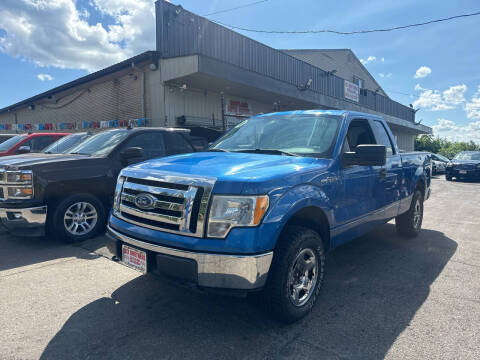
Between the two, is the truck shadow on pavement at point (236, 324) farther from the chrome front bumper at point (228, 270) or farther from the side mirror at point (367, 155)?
the side mirror at point (367, 155)

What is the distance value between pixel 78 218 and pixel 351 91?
61.4ft

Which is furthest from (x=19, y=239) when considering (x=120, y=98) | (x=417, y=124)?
(x=417, y=124)

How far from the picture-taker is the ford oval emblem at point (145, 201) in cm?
259

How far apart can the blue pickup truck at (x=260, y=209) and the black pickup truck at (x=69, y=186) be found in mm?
1984

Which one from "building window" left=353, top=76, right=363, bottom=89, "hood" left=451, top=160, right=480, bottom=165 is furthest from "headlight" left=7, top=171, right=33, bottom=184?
"building window" left=353, top=76, right=363, bottom=89

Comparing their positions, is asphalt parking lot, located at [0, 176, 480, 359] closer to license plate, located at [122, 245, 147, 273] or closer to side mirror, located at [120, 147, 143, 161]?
license plate, located at [122, 245, 147, 273]

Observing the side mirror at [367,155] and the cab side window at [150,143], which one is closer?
the side mirror at [367,155]

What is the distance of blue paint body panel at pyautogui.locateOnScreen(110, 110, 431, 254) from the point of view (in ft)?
7.64

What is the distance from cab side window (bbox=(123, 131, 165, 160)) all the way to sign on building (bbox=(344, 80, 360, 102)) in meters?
16.2

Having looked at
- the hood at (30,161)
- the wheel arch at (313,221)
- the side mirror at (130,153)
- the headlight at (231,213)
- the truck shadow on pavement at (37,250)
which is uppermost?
the side mirror at (130,153)

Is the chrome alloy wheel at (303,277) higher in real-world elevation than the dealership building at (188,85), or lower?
lower

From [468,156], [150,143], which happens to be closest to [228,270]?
[150,143]

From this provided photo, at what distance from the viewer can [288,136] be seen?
3.52 m

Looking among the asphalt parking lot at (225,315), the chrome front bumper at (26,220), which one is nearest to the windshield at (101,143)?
the chrome front bumper at (26,220)
